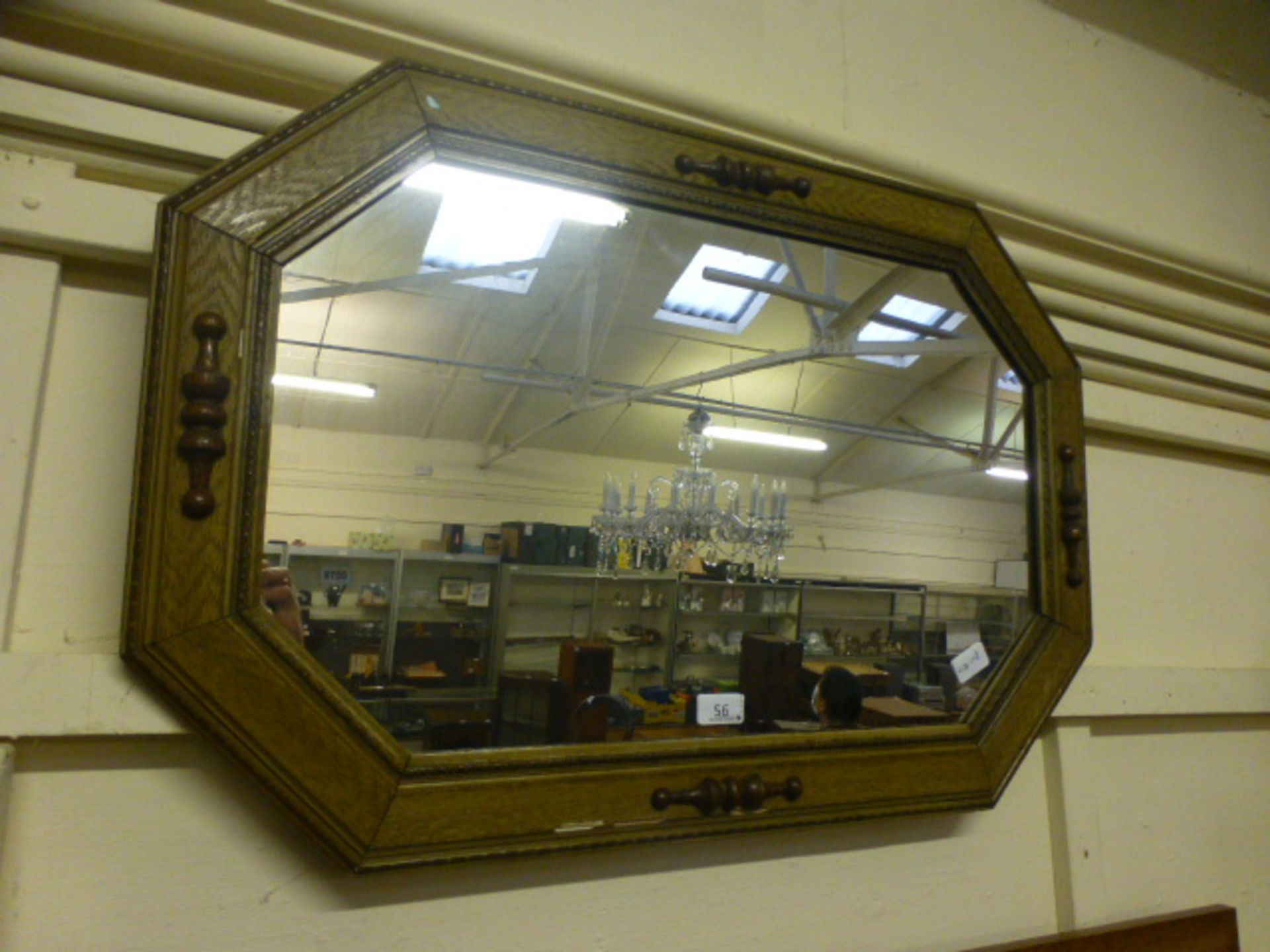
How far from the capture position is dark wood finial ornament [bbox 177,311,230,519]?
2.02 feet

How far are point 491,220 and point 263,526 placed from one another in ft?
1.20

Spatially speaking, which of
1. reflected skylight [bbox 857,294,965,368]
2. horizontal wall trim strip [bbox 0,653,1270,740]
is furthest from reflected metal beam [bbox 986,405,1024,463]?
horizontal wall trim strip [bbox 0,653,1270,740]

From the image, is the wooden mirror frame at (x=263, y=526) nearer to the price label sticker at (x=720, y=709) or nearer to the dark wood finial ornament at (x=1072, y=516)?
the price label sticker at (x=720, y=709)

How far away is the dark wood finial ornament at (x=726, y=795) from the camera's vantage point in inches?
29.9

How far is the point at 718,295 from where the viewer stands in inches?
34.8

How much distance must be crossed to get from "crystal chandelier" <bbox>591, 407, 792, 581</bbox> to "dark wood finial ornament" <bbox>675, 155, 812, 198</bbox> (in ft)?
0.84

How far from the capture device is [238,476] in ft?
2.11

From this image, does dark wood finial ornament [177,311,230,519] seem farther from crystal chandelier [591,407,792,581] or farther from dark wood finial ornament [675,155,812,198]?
dark wood finial ornament [675,155,812,198]

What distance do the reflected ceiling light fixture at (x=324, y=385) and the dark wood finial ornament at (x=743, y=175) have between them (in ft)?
1.33

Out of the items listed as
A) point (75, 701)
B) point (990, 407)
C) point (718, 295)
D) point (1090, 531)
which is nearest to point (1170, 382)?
point (1090, 531)

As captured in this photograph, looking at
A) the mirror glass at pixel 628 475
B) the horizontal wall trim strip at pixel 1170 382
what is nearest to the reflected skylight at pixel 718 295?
the mirror glass at pixel 628 475

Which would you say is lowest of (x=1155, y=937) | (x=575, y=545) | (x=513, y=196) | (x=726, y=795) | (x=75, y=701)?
(x=1155, y=937)

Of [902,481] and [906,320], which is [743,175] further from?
[902,481]

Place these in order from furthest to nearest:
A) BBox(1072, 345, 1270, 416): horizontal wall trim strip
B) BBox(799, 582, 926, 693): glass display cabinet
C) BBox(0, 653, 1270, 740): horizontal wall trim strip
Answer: BBox(1072, 345, 1270, 416): horizontal wall trim strip, BBox(799, 582, 926, 693): glass display cabinet, BBox(0, 653, 1270, 740): horizontal wall trim strip
